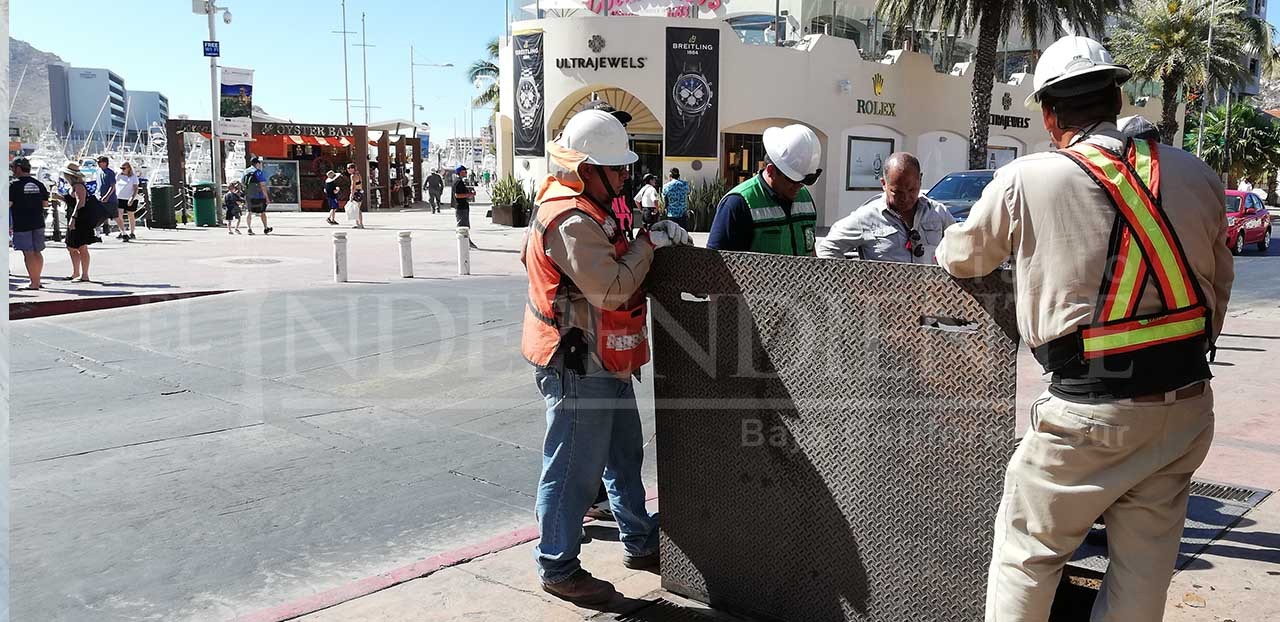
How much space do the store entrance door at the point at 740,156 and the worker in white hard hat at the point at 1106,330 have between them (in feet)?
88.2

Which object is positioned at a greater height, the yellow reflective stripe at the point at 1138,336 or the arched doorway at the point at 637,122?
the arched doorway at the point at 637,122

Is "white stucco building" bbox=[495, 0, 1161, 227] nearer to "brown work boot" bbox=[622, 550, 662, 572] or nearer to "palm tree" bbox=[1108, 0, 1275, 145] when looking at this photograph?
"palm tree" bbox=[1108, 0, 1275, 145]

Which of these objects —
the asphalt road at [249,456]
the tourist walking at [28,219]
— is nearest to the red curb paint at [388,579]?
the asphalt road at [249,456]

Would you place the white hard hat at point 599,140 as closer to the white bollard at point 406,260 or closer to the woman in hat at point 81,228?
the white bollard at point 406,260

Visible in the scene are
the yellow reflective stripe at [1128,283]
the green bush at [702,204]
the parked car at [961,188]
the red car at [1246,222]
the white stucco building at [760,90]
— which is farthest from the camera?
the white stucco building at [760,90]

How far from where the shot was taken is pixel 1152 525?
2676 mm

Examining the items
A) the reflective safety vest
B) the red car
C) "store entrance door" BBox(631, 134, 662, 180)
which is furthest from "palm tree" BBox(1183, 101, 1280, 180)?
the reflective safety vest

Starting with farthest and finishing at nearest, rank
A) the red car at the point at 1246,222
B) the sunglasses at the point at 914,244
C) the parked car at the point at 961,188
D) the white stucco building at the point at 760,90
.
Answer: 1. the white stucco building at the point at 760,90
2. the red car at the point at 1246,222
3. the parked car at the point at 961,188
4. the sunglasses at the point at 914,244

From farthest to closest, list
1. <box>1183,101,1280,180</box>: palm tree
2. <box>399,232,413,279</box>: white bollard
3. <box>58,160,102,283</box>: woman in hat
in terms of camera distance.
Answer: <box>1183,101,1280,180</box>: palm tree → <box>399,232,413,279</box>: white bollard → <box>58,160,102,283</box>: woman in hat

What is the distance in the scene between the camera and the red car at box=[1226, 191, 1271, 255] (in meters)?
22.9

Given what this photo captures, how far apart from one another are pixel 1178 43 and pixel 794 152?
41901 mm

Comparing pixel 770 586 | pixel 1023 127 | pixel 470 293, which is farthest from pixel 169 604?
pixel 1023 127

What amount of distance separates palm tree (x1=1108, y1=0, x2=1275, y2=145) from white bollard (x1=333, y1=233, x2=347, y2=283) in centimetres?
3496

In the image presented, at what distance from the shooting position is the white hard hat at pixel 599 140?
12.3ft
